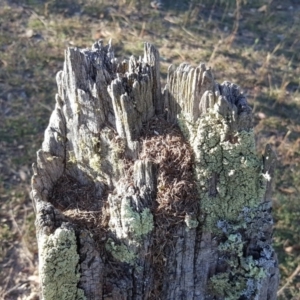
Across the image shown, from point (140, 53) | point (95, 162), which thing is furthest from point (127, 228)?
point (140, 53)

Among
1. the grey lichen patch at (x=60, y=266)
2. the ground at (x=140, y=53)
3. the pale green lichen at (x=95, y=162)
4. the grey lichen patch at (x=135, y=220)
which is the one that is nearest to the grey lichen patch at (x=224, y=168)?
the grey lichen patch at (x=135, y=220)

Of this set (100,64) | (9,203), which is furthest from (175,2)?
(100,64)

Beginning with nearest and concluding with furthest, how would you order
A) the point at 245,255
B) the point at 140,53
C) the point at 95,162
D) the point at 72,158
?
the point at 245,255, the point at 95,162, the point at 72,158, the point at 140,53

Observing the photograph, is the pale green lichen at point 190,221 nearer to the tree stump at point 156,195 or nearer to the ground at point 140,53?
the tree stump at point 156,195

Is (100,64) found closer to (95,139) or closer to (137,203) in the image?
(95,139)

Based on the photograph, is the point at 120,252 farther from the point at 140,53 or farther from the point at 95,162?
the point at 140,53

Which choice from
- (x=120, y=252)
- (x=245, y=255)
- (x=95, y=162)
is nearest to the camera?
Answer: (x=120, y=252)
